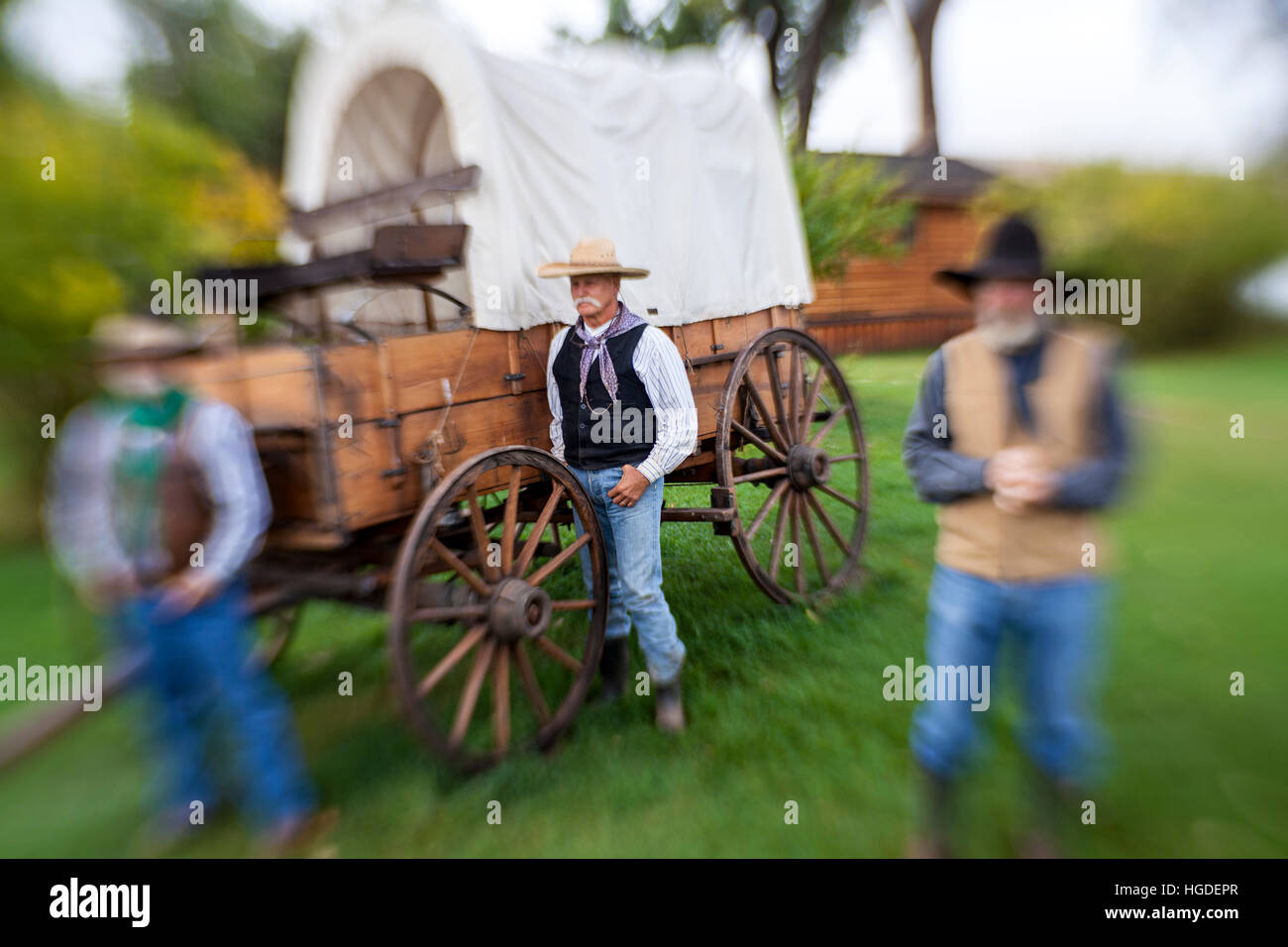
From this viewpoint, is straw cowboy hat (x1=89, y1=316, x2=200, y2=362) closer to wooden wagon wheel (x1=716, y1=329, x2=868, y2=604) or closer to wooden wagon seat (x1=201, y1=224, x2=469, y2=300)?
wooden wagon seat (x1=201, y1=224, x2=469, y2=300)

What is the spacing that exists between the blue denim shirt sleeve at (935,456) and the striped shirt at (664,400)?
3.53 feet

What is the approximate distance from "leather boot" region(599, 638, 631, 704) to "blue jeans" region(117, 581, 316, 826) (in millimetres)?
1466

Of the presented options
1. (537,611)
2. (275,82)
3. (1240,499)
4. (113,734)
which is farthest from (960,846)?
(275,82)

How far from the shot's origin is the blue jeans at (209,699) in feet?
8.77

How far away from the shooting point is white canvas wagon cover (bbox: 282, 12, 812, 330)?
3.52 metres

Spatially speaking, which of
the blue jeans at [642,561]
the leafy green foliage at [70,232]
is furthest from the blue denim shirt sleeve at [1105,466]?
the leafy green foliage at [70,232]

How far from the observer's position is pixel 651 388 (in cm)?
338

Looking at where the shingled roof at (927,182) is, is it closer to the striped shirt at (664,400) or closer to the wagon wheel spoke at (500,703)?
the striped shirt at (664,400)

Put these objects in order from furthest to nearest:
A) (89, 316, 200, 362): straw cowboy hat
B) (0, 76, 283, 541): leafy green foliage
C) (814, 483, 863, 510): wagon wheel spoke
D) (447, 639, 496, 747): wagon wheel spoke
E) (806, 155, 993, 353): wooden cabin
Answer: (806, 155, 993, 353): wooden cabin, (0, 76, 283, 541): leafy green foliage, (814, 483, 863, 510): wagon wheel spoke, (447, 639, 496, 747): wagon wheel spoke, (89, 316, 200, 362): straw cowboy hat

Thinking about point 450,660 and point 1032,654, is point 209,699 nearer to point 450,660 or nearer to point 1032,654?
point 450,660

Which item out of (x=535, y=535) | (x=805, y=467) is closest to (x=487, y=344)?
(x=535, y=535)

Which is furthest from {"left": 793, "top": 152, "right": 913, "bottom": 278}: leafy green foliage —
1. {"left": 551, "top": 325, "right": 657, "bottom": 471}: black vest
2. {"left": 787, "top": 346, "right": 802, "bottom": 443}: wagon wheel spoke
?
{"left": 551, "top": 325, "right": 657, "bottom": 471}: black vest

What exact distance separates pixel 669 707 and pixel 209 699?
6.22 feet
